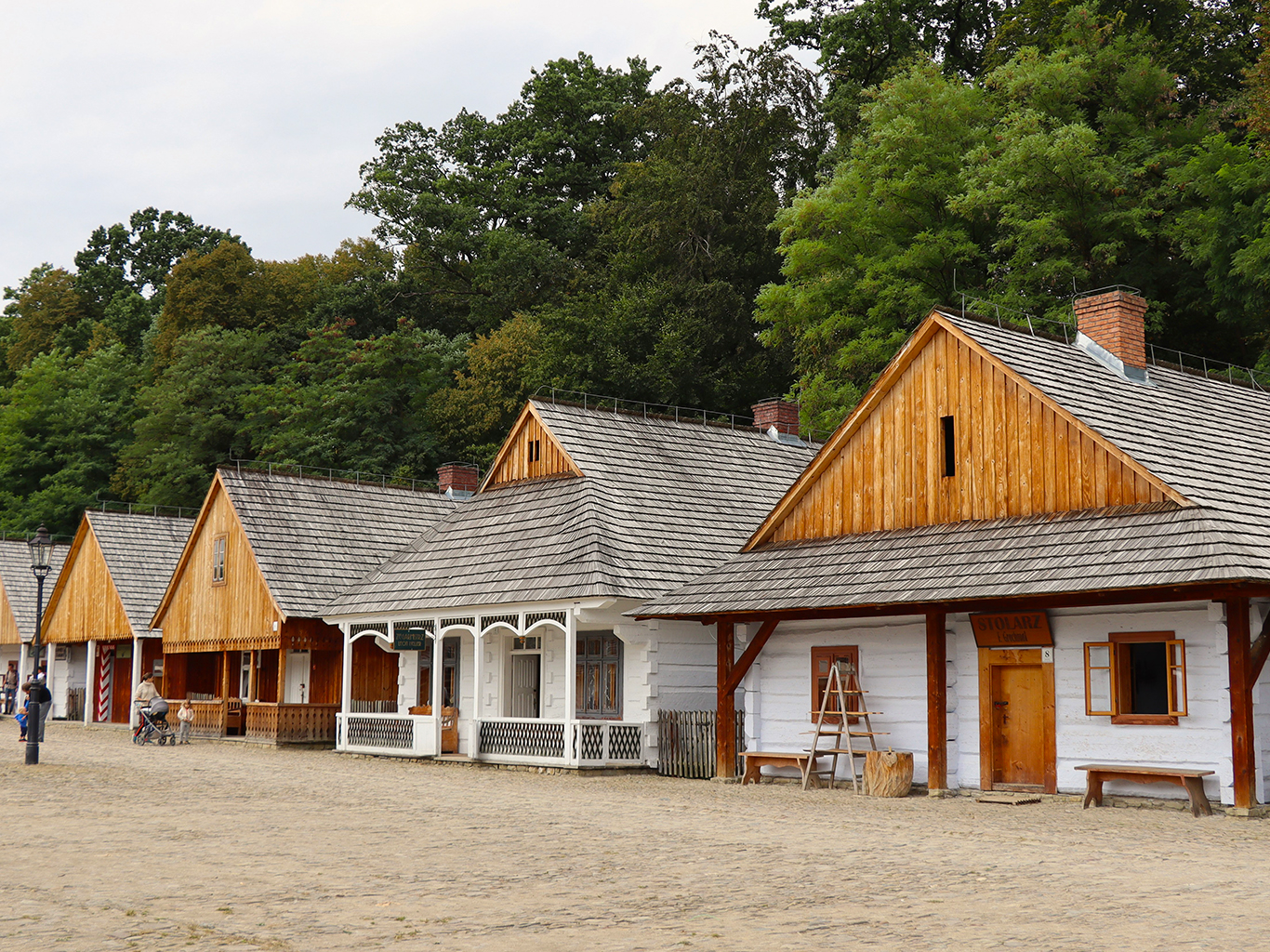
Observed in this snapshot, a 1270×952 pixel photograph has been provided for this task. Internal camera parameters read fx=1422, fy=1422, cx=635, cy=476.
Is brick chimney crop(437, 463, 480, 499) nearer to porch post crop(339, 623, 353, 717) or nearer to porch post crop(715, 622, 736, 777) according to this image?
porch post crop(339, 623, 353, 717)

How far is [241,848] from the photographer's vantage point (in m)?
12.6

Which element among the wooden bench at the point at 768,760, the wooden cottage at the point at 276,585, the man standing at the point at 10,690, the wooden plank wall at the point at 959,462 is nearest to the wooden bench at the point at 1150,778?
the wooden plank wall at the point at 959,462

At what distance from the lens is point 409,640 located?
2716 cm

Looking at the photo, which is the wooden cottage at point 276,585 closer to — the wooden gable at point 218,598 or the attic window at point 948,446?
the wooden gable at point 218,598

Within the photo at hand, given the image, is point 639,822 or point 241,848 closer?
point 241,848

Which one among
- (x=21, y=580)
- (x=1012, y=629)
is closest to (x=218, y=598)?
(x=21, y=580)

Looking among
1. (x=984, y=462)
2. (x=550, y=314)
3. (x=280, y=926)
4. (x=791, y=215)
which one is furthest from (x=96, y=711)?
(x=280, y=926)

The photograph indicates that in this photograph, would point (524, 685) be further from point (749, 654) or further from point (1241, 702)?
point (1241, 702)

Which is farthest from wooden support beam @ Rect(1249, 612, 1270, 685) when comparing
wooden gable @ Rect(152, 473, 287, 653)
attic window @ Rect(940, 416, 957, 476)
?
wooden gable @ Rect(152, 473, 287, 653)

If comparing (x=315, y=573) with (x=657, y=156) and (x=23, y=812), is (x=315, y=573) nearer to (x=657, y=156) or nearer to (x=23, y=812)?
(x=23, y=812)

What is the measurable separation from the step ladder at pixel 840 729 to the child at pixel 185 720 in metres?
17.3

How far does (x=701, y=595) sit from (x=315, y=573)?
1400cm

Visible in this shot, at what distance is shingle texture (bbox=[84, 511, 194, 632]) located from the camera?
132 ft

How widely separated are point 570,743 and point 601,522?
4.23 metres
